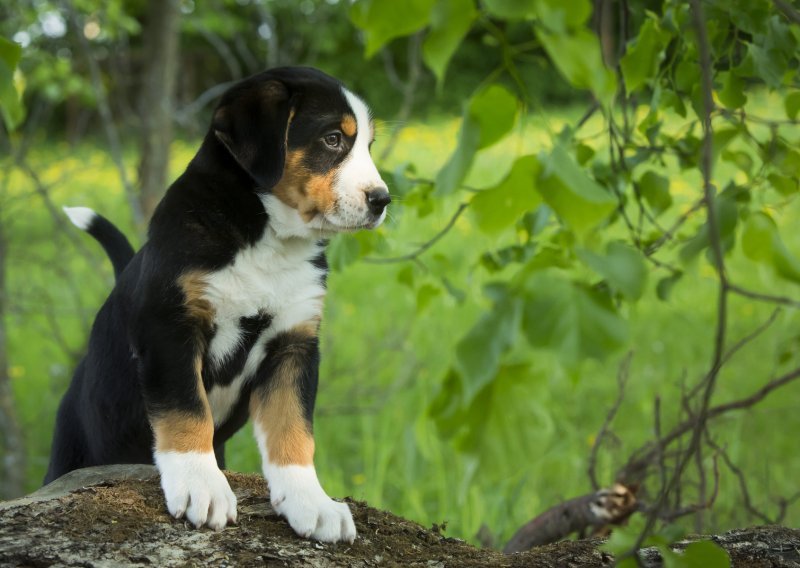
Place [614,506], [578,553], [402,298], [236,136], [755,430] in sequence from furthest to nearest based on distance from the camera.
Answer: [402,298] → [755,430] → [614,506] → [236,136] → [578,553]

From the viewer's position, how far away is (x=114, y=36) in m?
5.59

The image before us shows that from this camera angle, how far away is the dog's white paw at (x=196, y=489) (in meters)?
2.20

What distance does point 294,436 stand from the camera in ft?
8.40

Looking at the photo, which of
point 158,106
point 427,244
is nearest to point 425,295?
point 427,244

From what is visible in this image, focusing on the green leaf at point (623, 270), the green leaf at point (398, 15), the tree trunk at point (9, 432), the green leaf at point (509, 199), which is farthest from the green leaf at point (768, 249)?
the tree trunk at point (9, 432)

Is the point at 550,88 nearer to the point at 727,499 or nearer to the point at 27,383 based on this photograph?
the point at 27,383

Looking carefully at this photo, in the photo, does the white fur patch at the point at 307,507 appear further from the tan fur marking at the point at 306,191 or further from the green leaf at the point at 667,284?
the green leaf at the point at 667,284

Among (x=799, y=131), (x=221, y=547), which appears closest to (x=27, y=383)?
(x=221, y=547)

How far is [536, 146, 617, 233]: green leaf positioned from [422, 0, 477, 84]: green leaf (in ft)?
0.54

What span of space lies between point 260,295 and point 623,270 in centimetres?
164

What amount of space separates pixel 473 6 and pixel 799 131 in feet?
31.2

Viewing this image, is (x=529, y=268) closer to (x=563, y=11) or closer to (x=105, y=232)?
(x=563, y=11)

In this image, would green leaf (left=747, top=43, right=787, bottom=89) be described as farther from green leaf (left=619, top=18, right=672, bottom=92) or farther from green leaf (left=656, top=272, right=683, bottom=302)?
green leaf (left=656, top=272, right=683, bottom=302)

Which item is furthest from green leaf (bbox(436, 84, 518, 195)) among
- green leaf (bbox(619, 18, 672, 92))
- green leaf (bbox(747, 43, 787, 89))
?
green leaf (bbox(747, 43, 787, 89))
